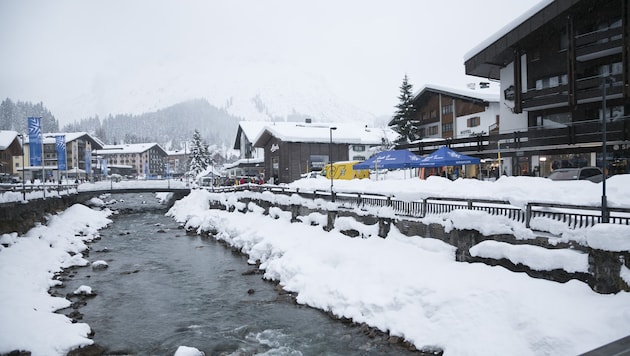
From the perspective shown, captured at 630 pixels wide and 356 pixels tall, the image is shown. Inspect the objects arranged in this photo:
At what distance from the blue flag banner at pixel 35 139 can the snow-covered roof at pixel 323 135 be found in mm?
25478

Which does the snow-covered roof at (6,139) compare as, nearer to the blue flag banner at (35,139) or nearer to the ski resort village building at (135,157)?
the blue flag banner at (35,139)

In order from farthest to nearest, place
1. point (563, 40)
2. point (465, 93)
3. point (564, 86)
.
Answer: point (465, 93), point (563, 40), point (564, 86)

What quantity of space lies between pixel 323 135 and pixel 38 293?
40.9m

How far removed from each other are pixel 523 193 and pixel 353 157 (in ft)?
128

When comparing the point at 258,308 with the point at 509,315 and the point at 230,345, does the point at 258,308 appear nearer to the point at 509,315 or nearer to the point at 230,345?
the point at 230,345

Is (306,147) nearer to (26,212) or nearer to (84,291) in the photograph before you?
(26,212)

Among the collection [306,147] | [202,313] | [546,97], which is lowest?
[202,313]

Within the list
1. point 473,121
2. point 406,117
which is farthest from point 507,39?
point 406,117

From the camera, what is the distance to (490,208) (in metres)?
13.7

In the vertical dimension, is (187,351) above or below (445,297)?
below

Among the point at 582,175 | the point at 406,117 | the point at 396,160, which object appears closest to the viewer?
the point at 582,175

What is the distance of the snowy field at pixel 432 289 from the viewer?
911 centimetres

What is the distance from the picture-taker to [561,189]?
14.2 m

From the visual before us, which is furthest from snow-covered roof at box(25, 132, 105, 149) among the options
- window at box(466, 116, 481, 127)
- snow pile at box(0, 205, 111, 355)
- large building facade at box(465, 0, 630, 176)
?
large building facade at box(465, 0, 630, 176)
